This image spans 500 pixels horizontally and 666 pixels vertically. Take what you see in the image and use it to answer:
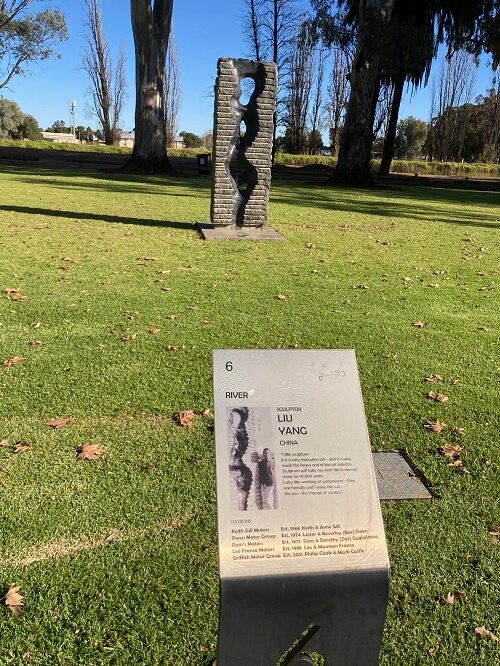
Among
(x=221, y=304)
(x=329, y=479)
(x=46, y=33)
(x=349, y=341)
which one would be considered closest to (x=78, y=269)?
(x=221, y=304)

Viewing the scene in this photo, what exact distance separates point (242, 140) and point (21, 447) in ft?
26.8

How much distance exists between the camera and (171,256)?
28.1ft

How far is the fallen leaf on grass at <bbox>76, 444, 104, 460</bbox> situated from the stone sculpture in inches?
302

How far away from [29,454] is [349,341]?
119 inches

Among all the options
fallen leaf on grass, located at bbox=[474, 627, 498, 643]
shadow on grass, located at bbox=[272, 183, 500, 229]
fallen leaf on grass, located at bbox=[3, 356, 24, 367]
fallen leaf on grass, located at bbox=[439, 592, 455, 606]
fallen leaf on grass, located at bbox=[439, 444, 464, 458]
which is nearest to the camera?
fallen leaf on grass, located at bbox=[474, 627, 498, 643]

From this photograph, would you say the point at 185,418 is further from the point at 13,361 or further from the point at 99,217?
the point at 99,217

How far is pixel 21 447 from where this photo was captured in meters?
3.27

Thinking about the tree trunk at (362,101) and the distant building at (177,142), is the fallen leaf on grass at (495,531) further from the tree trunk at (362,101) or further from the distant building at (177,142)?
the distant building at (177,142)

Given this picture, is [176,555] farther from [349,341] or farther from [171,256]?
[171,256]

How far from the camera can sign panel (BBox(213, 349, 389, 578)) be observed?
1606 millimetres

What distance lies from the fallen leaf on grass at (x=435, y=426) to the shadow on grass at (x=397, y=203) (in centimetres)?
1107

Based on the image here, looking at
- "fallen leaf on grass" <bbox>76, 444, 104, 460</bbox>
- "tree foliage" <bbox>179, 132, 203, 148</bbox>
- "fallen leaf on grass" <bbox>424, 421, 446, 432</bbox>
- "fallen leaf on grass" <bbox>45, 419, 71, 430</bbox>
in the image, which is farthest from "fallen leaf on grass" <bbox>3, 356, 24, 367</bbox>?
"tree foliage" <bbox>179, 132, 203, 148</bbox>

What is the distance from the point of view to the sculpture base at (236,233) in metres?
10.1

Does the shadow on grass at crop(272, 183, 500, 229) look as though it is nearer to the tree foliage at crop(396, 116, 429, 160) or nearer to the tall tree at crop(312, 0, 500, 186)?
the tall tree at crop(312, 0, 500, 186)
